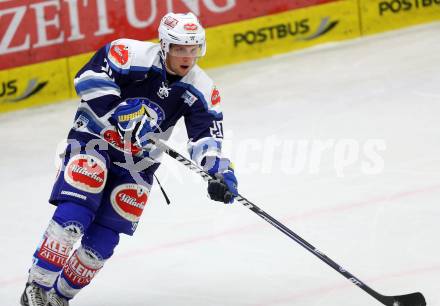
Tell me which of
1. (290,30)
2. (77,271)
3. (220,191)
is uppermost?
(220,191)

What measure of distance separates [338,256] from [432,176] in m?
1.39

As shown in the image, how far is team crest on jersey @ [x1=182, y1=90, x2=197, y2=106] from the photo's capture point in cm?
548

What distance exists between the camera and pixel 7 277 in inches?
246

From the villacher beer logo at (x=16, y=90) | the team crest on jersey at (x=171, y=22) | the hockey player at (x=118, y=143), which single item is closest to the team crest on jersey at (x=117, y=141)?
the hockey player at (x=118, y=143)

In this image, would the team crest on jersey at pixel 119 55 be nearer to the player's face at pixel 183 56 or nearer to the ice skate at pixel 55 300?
the player's face at pixel 183 56

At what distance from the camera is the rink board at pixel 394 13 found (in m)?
10.6

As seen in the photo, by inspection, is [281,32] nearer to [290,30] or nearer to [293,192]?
[290,30]

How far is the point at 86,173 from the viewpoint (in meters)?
5.34

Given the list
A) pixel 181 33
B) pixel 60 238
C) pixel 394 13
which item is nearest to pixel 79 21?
pixel 394 13

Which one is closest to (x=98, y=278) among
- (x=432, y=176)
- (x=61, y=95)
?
(x=432, y=176)

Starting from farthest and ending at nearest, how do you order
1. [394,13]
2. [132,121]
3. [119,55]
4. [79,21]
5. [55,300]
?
1. [394,13]
2. [79,21]
3. [55,300]
4. [119,55]
5. [132,121]

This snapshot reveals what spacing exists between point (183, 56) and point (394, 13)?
577 centimetres

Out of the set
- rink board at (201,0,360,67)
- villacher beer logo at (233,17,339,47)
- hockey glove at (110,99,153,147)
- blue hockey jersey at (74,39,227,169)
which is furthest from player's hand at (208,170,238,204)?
villacher beer logo at (233,17,339,47)

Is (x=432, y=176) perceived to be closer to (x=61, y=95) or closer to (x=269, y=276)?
(x=269, y=276)
